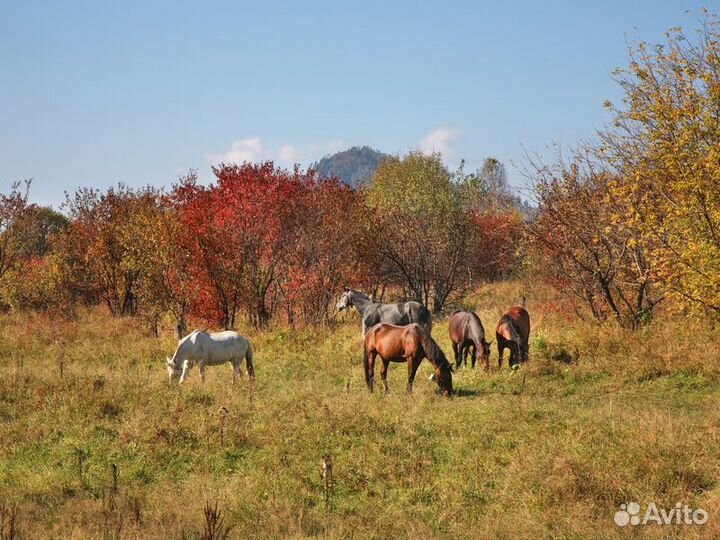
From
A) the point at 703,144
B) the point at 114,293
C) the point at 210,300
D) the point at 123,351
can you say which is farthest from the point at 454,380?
the point at 114,293

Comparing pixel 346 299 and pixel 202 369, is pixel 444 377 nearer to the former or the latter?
pixel 202 369

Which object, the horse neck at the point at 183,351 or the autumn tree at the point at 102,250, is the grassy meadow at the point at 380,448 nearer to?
the horse neck at the point at 183,351

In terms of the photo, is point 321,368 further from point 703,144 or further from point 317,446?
point 703,144

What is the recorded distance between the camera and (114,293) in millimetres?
32281

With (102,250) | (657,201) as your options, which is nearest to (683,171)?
(657,201)

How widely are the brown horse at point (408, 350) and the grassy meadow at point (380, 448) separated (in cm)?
49

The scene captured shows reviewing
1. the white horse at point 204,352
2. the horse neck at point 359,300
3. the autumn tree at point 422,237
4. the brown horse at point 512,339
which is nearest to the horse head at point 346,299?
the horse neck at point 359,300

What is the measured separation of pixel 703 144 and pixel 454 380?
748cm

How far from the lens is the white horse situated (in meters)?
15.7

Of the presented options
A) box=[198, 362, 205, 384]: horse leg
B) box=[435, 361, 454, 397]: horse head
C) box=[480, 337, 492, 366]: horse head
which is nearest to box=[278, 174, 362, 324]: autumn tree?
box=[198, 362, 205, 384]: horse leg

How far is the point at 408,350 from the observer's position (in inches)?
551

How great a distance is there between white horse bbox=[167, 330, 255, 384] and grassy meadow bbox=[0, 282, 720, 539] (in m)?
0.39

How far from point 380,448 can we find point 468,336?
7.41m

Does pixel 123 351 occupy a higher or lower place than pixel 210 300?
lower
